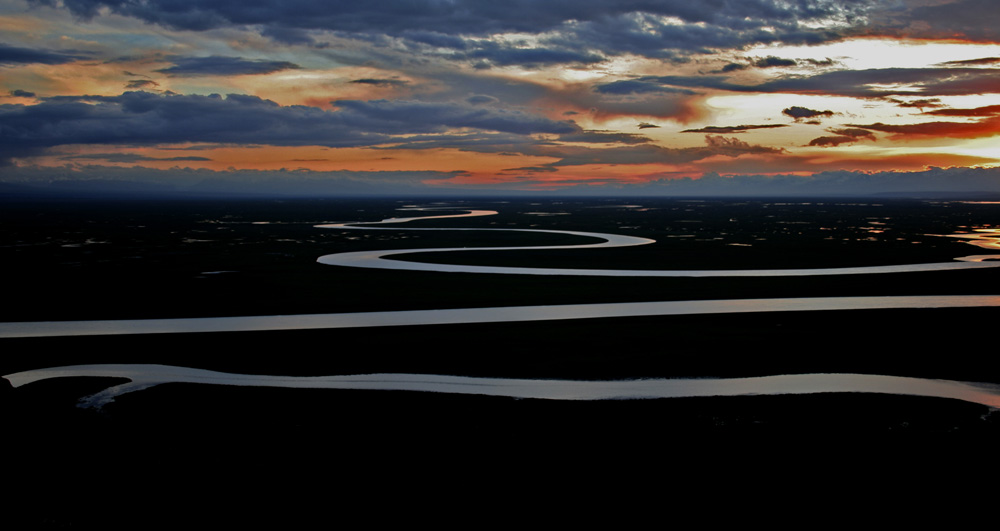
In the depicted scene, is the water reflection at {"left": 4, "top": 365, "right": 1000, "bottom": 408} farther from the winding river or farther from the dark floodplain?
the dark floodplain

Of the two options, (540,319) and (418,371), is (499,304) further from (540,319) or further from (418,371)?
(418,371)

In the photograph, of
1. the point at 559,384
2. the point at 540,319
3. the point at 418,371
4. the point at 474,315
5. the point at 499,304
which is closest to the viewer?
the point at 559,384

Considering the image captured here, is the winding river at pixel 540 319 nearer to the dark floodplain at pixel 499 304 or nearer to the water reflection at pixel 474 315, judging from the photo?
the water reflection at pixel 474 315

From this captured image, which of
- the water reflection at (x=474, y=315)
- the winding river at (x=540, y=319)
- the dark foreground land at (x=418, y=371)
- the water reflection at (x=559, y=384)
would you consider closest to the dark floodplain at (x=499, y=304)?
the dark foreground land at (x=418, y=371)

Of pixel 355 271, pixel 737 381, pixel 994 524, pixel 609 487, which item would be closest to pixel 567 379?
pixel 737 381

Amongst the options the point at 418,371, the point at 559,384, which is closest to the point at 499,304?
the point at 418,371

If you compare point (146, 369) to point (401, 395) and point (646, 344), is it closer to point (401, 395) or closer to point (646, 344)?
point (401, 395)

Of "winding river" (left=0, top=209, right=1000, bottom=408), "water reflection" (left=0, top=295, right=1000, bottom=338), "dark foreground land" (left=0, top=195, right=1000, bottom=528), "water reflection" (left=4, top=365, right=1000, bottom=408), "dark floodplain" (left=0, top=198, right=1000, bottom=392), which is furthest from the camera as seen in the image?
"water reflection" (left=0, top=295, right=1000, bottom=338)

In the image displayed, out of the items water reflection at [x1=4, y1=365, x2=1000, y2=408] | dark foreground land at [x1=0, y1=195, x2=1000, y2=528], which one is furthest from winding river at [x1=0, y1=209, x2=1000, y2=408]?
dark foreground land at [x1=0, y1=195, x2=1000, y2=528]
